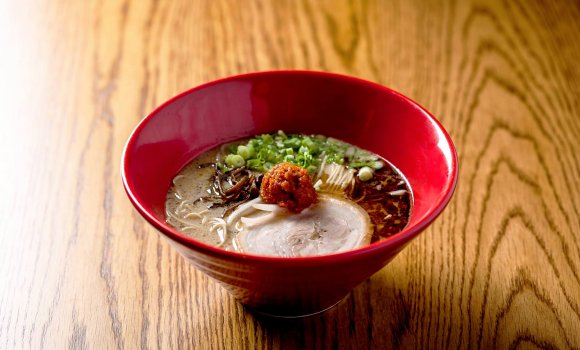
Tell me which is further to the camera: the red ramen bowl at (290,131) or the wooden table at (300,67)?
the wooden table at (300,67)

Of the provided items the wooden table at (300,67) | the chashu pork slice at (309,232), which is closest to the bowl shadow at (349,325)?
the wooden table at (300,67)

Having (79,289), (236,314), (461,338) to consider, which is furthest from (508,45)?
(79,289)

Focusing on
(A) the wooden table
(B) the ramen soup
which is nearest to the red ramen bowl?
(B) the ramen soup

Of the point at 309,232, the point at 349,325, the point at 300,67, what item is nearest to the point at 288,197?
the point at 309,232

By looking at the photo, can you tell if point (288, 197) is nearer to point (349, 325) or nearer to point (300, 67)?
point (349, 325)

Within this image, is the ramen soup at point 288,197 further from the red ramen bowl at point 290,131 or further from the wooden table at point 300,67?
the wooden table at point 300,67
